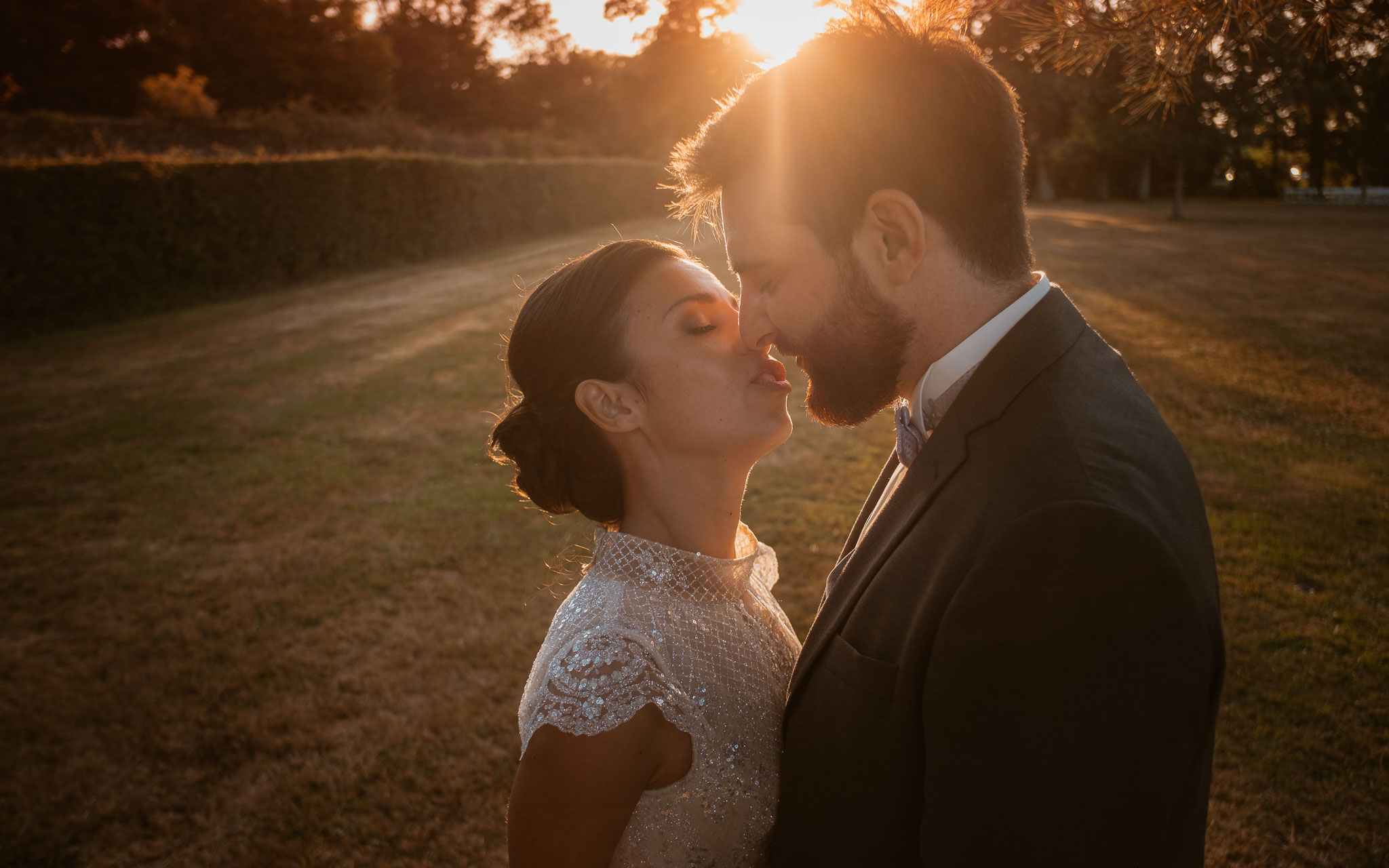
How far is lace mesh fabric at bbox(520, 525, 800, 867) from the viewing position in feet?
5.90

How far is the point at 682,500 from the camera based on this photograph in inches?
94.1

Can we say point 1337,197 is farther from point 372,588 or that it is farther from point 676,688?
point 676,688

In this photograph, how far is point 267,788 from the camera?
3.85 metres

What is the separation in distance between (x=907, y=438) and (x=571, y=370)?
1.03 m

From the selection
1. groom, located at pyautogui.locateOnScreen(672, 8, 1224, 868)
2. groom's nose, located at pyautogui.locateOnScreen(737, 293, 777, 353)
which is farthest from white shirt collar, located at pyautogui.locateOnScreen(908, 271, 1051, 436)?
groom's nose, located at pyautogui.locateOnScreen(737, 293, 777, 353)

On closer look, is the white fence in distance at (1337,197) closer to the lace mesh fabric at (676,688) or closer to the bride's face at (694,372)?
the bride's face at (694,372)

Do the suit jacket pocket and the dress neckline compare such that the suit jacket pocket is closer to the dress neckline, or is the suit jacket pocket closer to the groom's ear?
the dress neckline

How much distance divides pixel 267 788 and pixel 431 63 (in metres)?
54.7

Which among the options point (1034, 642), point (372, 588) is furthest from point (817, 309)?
point (372, 588)

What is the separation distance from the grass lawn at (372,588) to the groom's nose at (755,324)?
1.74 m

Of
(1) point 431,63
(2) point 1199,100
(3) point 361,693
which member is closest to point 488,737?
(3) point 361,693

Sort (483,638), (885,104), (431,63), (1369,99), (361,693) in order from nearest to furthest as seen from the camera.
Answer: (885,104), (361,693), (483,638), (1369,99), (431,63)

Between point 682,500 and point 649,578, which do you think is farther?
point 682,500

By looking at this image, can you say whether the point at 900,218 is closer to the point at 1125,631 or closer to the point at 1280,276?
the point at 1125,631
